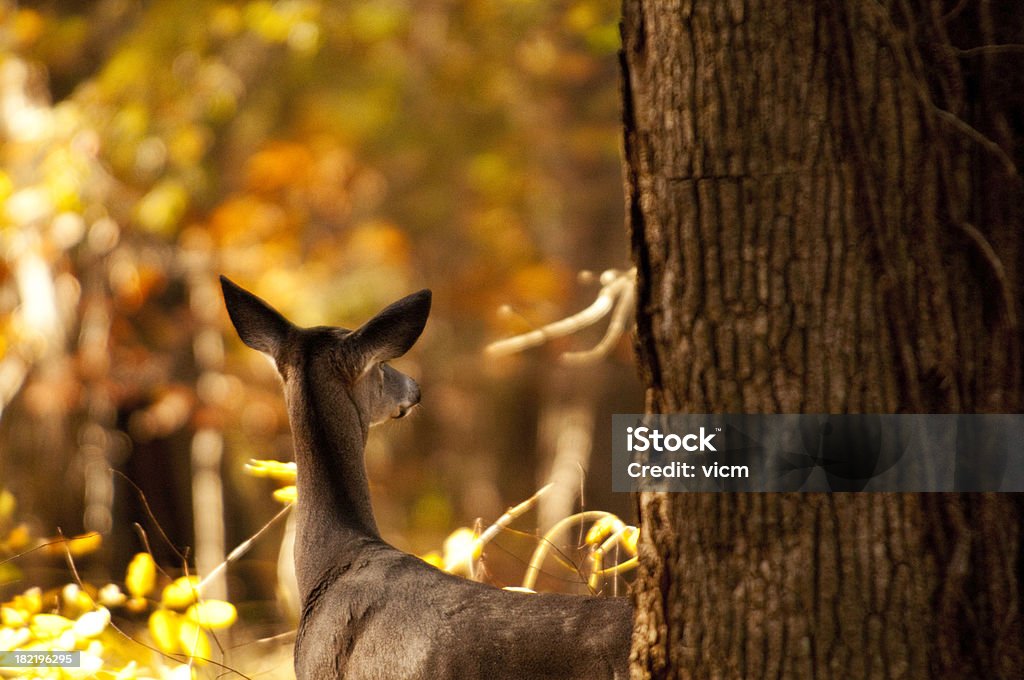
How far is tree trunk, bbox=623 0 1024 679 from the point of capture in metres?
2.48

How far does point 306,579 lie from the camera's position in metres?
3.46

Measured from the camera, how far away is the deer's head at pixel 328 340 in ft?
11.5

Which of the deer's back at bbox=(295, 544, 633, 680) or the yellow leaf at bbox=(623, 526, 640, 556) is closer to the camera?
the deer's back at bbox=(295, 544, 633, 680)

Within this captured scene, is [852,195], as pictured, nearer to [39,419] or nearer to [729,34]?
[729,34]

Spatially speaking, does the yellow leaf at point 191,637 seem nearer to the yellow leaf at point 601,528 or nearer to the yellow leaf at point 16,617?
the yellow leaf at point 16,617

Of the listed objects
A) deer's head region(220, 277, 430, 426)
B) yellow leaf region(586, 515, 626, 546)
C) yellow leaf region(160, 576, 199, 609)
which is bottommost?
yellow leaf region(160, 576, 199, 609)

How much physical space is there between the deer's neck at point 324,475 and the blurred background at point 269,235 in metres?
4.40

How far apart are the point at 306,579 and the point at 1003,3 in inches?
94.8

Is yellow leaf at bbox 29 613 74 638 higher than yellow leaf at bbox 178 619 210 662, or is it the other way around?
yellow leaf at bbox 29 613 74 638

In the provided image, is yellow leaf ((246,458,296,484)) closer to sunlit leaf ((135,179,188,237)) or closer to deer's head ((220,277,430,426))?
deer's head ((220,277,430,426))

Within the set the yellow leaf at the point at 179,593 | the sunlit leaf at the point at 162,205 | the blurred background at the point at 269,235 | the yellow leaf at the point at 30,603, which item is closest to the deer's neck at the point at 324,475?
the yellow leaf at the point at 179,593

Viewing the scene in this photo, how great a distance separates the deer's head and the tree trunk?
1.13m

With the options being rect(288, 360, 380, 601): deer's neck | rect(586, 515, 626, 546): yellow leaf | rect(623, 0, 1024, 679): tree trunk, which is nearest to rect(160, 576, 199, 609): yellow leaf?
rect(288, 360, 380, 601): deer's neck

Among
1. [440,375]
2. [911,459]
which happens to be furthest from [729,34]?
[440,375]
